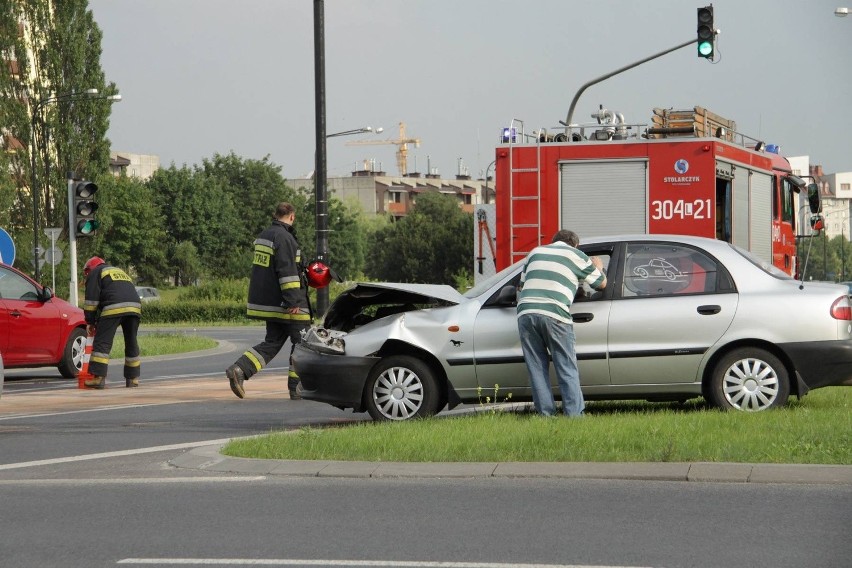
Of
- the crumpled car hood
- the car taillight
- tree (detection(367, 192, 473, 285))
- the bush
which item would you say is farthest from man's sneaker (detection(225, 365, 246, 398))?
tree (detection(367, 192, 473, 285))

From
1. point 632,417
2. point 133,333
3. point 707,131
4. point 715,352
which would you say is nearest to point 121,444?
point 632,417

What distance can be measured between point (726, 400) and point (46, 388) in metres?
10.0

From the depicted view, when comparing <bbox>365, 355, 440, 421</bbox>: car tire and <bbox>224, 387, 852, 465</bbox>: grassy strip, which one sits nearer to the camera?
<bbox>224, 387, 852, 465</bbox>: grassy strip

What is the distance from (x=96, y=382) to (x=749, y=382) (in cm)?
903

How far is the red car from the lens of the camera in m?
18.6

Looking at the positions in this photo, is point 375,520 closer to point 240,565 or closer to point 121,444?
point 240,565

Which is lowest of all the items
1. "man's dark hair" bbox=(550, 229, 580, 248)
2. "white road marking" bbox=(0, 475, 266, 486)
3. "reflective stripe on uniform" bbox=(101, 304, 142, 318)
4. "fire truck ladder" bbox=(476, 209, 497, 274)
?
"white road marking" bbox=(0, 475, 266, 486)

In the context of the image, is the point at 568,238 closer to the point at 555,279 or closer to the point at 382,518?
the point at 555,279

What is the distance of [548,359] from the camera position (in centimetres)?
1116

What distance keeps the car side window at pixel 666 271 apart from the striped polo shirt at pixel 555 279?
1.72ft

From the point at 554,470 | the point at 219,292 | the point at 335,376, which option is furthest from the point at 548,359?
the point at 219,292

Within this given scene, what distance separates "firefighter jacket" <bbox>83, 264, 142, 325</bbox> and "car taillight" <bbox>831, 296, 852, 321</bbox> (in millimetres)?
9152

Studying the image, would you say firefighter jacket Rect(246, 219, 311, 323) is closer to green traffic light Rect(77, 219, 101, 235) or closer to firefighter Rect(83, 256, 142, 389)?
firefighter Rect(83, 256, 142, 389)

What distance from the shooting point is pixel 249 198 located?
112125 millimetres
